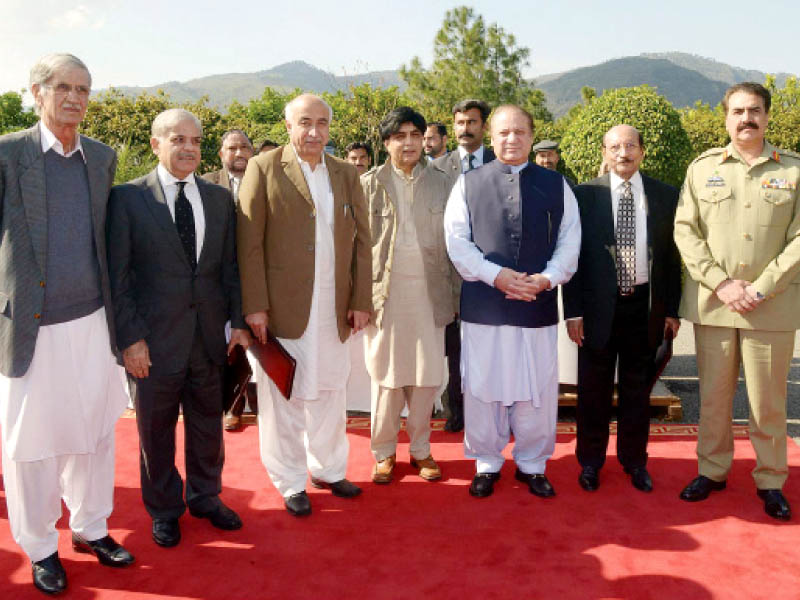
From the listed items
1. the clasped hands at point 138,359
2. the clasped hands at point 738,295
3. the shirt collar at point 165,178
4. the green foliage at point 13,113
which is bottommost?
the clasped hands at point 138,359

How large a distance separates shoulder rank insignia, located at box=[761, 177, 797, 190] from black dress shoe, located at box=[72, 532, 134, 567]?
350 centimetres

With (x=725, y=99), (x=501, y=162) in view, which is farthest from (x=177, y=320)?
(x=725, y=99)

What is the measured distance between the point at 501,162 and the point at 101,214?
2.02 metres

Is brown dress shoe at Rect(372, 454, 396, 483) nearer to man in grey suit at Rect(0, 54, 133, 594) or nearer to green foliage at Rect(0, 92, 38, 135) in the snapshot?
man in grey suit at Rect(0, 54, 133, 594)

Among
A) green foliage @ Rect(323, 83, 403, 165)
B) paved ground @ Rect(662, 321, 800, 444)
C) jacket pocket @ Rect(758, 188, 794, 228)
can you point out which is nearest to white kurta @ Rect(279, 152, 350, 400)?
jacket pocket @ Rect(758, 188, 794, 228)

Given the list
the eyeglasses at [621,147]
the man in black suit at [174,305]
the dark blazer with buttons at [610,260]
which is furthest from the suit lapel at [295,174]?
the eyeglasses at [621,147]

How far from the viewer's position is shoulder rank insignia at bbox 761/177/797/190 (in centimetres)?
338

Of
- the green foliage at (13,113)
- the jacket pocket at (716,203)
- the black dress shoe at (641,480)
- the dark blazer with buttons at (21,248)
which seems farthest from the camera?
the green foliage at (13,113)

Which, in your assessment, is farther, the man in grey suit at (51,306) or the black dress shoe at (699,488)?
the black dress shoe at (699,488)

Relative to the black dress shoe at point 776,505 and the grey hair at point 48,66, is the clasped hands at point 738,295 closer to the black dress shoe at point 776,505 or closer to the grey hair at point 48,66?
the black dress shoe at point 776,505

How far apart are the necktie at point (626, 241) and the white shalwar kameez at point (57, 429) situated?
2.59 m

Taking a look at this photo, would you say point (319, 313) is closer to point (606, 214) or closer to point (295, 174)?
point (295, 174)

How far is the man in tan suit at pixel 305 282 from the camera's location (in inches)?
135

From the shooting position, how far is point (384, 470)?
157 inches
